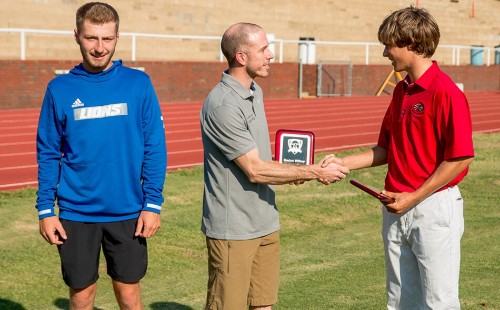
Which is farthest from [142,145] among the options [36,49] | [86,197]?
[36,49]

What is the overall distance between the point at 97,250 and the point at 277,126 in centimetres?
1459

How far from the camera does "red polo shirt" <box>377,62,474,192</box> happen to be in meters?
4.19

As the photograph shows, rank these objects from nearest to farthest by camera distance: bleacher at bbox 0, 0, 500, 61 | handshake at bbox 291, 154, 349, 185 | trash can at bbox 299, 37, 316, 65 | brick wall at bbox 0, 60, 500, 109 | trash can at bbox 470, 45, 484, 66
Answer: handshake at bbox 291, 154, 349, 185 → brick wall at bbox 0, 60, 500, 109 → bleacher at bbox 0, 0, 500, 61 → trash can at bbox 299, 37, 316, 65 → trash can at bbox 470, 45, 484, 66

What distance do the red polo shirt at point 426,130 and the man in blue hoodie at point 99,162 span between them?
3.97ft

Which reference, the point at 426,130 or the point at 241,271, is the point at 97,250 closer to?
the point at 241,271

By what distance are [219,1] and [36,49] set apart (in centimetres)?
815

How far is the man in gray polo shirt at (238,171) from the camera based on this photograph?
461 cm

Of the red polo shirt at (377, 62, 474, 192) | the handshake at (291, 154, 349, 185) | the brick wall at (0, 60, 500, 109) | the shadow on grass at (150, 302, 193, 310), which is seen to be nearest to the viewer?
the red polo shirt at (377, 62, 474, 192)

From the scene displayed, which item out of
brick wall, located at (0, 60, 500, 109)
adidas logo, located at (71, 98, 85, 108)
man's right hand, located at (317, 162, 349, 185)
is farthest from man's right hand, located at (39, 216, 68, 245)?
brick wall, located at (0, 60, 500, 109)

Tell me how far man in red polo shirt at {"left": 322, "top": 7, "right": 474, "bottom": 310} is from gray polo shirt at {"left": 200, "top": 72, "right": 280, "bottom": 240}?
0.68 m

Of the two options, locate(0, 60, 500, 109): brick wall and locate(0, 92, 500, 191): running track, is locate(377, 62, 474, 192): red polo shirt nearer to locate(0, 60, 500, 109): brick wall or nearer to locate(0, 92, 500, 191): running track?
locate(0, 92, 500, 191): running track

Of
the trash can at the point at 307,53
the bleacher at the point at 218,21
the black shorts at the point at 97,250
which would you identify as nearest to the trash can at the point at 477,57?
the bleacher at the point at 218,21

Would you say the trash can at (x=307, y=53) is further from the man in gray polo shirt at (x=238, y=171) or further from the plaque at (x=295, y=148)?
the man in gray polo shirt at (x=238, y=171)

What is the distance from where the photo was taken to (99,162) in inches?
184
